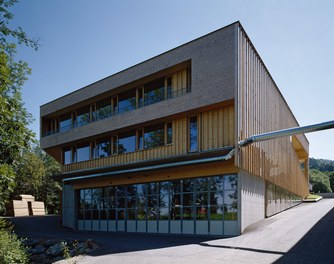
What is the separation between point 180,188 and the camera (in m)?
20.4

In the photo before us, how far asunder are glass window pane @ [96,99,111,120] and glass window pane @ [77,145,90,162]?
277 cm

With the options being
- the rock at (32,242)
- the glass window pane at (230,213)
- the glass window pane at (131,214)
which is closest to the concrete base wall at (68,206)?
the glass window pane at (131,214)

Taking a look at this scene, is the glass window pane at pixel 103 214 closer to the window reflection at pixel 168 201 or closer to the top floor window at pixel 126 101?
the window reflection at pixel 168 201

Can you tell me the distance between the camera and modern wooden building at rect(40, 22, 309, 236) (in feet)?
61.0

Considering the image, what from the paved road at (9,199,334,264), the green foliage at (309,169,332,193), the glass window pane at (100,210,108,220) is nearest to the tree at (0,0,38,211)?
the paved road at (9,199,334,264)

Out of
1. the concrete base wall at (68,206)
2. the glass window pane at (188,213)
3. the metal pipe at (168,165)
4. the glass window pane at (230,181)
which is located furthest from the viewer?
the concrete base wall at (68,206)

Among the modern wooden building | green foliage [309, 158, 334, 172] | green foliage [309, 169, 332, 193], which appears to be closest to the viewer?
the modern wooden building

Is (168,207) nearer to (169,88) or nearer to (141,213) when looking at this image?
(141,213)

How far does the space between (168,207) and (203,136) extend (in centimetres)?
463

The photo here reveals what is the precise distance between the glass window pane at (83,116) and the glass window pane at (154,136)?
745 cm

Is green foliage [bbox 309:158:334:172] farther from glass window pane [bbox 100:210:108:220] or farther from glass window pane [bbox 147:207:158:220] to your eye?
glass window pane [bbox 147:207:158:220]

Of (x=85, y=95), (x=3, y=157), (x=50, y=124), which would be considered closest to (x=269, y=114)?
(x=85, y=95)

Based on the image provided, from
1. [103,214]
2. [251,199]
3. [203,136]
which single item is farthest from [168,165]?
[103,214]

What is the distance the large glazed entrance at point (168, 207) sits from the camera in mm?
18266
